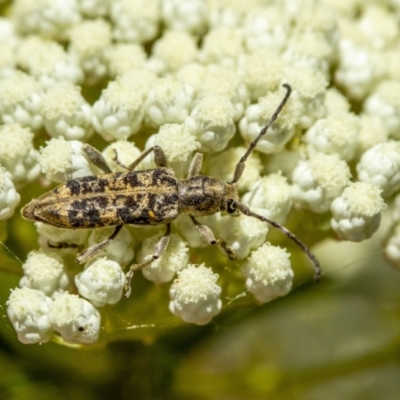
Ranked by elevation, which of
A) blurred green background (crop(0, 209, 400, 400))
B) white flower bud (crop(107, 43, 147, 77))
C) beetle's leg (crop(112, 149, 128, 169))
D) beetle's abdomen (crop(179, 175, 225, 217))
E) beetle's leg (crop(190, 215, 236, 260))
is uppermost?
white flower bud (crop(107, 43, 147, 77))

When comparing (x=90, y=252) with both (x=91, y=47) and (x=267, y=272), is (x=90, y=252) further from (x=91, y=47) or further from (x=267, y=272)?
(x=91, y=47)

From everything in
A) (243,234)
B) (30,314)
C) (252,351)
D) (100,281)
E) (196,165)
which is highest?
(196,165)

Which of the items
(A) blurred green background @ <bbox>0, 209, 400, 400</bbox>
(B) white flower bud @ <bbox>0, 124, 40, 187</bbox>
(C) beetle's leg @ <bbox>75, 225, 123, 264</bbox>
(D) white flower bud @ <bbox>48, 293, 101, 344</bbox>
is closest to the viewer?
(D) white flower bud @ <bbox>48, 293, 101, 344</bbox>

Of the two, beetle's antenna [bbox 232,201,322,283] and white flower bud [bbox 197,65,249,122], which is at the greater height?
white flower bud [bbox 197,65,249,122]

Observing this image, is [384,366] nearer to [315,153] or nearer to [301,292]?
[301,292]

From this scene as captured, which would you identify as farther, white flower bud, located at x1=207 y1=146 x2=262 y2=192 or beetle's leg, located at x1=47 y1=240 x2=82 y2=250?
white flower bud, located at x1=207 y1=146 x2=262 y2=192

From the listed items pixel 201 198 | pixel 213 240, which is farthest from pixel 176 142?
pixel 213 240

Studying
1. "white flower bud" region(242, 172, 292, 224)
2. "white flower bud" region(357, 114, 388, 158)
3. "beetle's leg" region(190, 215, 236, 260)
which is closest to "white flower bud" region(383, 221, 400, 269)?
"white flower bud" region(357, 114, 388, 158)

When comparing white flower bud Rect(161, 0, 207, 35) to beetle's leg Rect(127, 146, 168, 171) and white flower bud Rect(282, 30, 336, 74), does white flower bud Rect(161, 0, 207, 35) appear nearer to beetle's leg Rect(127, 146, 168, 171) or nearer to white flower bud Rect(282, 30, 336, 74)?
white flower bud Rect(282, 30, 336, 74)

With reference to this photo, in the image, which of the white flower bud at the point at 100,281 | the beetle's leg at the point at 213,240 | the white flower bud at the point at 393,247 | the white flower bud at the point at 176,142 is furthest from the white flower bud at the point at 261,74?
the white flower bud at the point at 100,281
